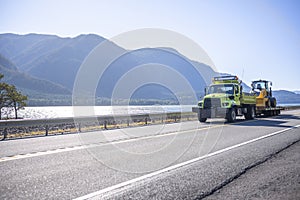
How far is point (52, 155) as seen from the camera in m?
7.89

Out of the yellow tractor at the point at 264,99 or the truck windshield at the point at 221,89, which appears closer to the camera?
the truck windshield at the point at 221,89

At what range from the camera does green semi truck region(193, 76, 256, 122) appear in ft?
69.2

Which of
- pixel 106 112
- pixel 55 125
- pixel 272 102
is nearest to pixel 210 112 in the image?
pixel 55 125

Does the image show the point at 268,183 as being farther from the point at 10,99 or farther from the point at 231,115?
the point at 10,99

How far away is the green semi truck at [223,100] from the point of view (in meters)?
21.1

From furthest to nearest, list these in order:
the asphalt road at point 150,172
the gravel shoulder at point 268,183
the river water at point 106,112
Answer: the river water at point 106,112 < the asphalt road at point 150,172 < the gravel shoulder at point 268,183

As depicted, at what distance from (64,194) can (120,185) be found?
95 cm

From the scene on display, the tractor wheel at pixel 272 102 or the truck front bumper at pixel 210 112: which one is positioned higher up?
the tractor wheel at pixel 272 102

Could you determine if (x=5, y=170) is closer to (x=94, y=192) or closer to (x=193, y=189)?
(x=94, y=192)

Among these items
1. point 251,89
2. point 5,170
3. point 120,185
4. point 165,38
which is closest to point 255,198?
point 120,185

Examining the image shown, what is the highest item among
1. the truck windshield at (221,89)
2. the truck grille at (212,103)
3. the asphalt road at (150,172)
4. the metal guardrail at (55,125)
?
the truck windshield at (221,89)

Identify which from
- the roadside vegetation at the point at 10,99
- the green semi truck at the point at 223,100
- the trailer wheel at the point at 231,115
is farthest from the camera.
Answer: the roadside vegetation at the point at 10,99

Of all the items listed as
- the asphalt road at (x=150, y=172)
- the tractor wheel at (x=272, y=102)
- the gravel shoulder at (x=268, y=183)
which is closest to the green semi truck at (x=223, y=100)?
the tractor wheel at (x=272, y=102)

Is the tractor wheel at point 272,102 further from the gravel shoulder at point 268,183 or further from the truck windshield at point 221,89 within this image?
the gravel shoulder at point 268,183
